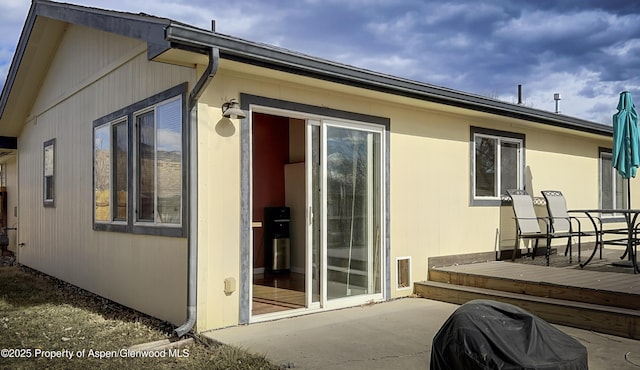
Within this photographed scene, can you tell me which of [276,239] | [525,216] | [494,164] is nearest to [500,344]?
[525,216]

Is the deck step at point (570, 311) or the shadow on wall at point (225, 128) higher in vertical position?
the shadow on wall at point (225, 128)

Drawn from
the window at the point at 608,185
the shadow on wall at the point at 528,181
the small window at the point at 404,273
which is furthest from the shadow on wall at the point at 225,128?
the window at the point at 608,185

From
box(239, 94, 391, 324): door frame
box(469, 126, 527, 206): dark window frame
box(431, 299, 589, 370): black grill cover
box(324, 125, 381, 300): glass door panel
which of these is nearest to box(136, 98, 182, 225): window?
box(239, 94, 391, 324): door frame

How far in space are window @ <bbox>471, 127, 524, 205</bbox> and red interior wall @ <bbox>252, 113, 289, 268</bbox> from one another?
3050mm

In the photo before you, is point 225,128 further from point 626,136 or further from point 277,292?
point 626,136

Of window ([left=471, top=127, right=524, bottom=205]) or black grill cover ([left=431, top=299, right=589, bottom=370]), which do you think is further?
window ([left=471, top=127, right=524, bottom=205])

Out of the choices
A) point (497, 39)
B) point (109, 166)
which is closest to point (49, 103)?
point (109, 166)

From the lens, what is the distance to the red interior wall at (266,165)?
8.06m

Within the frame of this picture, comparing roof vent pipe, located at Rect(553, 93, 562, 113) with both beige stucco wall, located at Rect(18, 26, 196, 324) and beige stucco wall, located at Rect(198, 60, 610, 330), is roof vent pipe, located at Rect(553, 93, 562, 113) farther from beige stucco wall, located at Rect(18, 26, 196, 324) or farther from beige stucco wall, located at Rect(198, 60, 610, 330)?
beige stucco wall, located at Rect(18, 26, 196, 324)

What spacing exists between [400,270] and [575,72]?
605 inches

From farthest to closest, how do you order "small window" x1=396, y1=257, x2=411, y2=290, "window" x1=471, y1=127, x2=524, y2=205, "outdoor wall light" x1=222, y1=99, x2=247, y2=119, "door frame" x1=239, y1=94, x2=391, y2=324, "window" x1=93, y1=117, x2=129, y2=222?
"window" x1=471, y1=127, x2=524, y2=205 → "small window" x1=396, y1=257, x2=411, y2=290 → "window" x1=93, y1=117, x2=129, y2=222 → "door frame" x1=239, y1=94, x2=391, y2=324 → "outdoor wall light" x1=222, y1=99, x2=247, y2=119

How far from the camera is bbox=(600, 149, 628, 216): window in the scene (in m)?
9.38

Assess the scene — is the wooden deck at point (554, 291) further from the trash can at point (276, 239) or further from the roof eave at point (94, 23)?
the roof eave at point (94, 23)

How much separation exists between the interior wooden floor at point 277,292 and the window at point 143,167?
1.32 metres
